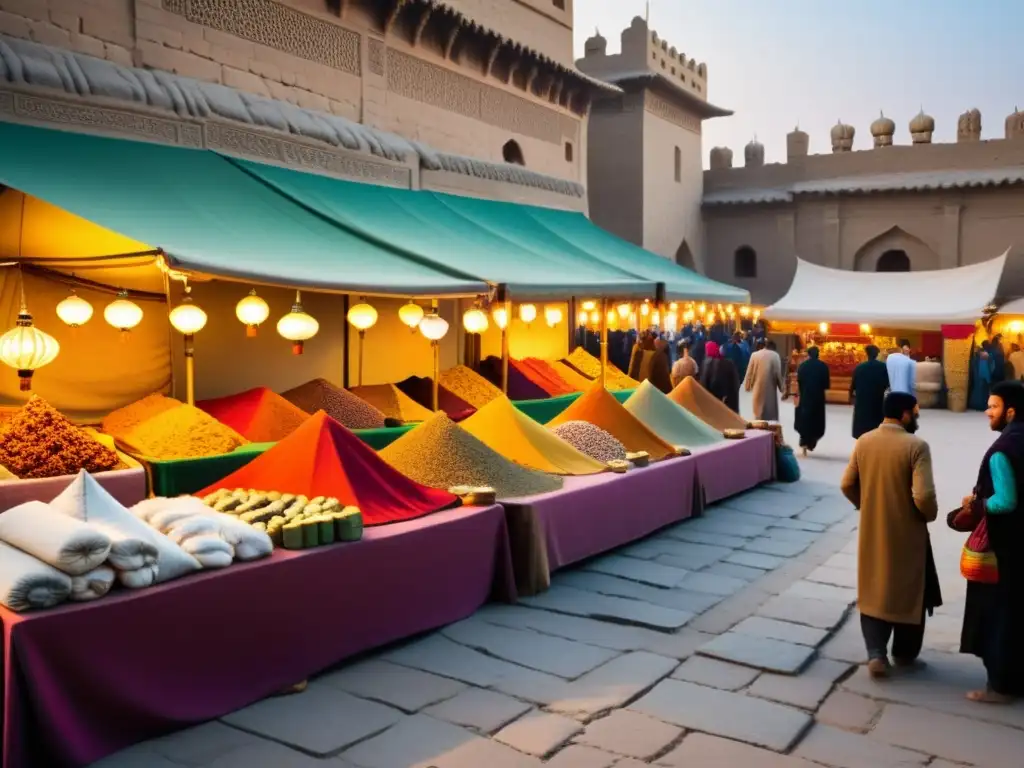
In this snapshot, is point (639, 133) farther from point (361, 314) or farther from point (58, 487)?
point (58, 487)

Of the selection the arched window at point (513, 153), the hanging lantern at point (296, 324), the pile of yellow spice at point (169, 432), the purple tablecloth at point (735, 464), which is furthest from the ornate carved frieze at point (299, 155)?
the purple tablecloth at point (735, 464)

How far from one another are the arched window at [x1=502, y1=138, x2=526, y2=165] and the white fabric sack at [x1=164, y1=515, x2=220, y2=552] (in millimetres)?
10270

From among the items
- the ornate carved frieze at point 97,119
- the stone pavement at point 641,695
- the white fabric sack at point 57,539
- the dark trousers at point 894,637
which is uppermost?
the ornate carved frieze at point 97,119

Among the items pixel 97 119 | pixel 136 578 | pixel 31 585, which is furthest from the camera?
pixel 97 119

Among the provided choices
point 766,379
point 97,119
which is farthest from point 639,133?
point 97,119

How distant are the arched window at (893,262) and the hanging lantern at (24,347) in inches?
826

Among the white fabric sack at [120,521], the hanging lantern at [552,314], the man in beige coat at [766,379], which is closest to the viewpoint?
the white fabric sack at [120,521]

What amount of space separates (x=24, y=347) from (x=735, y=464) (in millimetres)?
5741

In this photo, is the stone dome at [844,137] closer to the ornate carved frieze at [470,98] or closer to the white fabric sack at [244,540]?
the ornate carved frieze at [470,98]

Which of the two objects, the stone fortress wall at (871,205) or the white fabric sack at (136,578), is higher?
the stone fortress wall at (871,205)

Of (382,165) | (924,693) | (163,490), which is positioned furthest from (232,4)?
(924,693)

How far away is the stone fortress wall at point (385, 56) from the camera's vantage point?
770 cm

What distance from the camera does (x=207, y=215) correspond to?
6859 mm

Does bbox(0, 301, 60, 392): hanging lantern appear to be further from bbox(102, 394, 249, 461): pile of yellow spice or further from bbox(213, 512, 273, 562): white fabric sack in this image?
bbox(213, 512, 273, 562): white fabric sack
